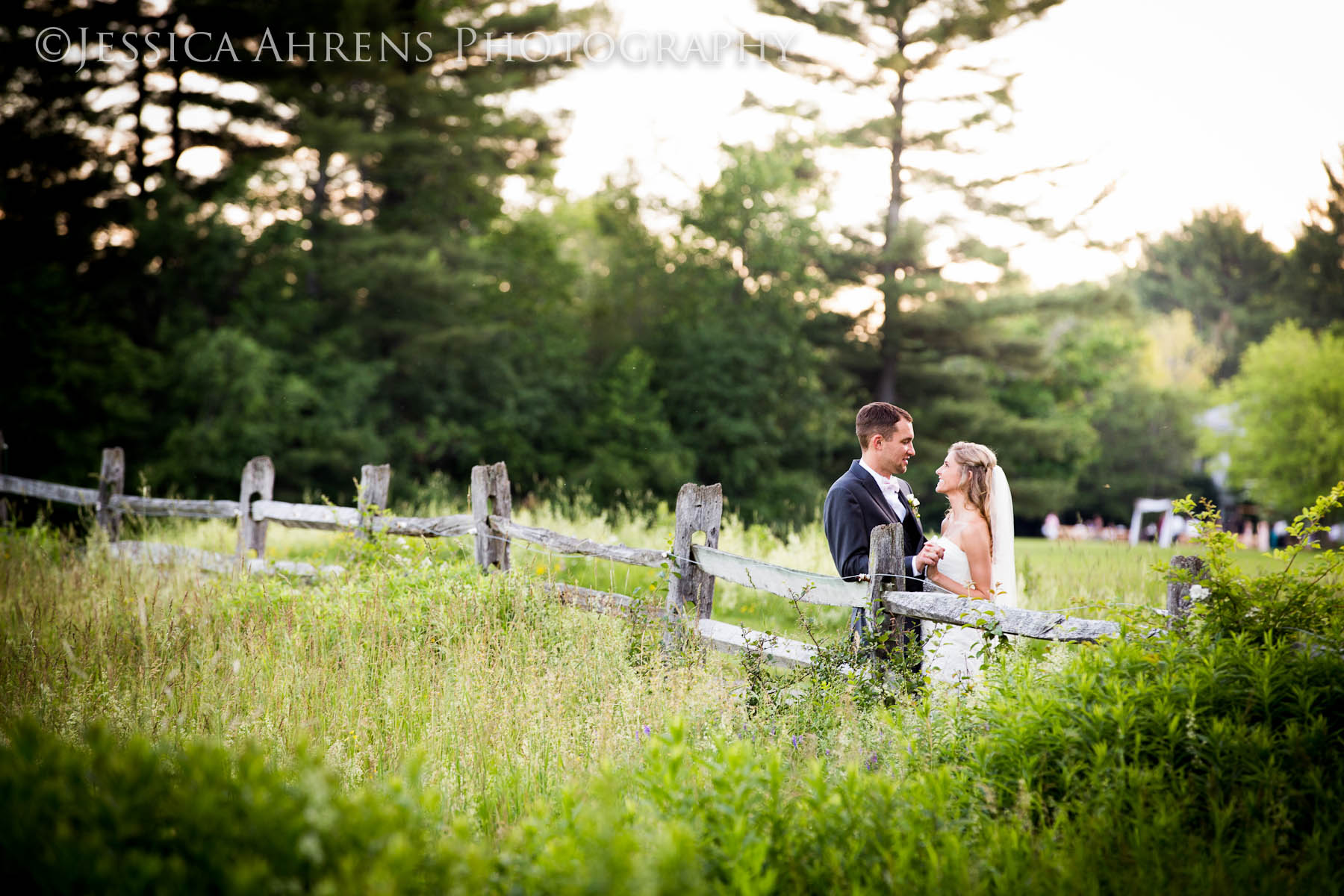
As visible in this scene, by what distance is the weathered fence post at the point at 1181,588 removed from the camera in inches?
164

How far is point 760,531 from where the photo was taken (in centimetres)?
1187

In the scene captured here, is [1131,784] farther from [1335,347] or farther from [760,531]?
[1335,347]

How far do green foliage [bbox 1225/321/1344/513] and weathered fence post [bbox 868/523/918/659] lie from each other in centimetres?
3300

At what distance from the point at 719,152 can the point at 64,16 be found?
16412 mm

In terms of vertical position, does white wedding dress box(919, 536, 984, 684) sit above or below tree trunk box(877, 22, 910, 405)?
below

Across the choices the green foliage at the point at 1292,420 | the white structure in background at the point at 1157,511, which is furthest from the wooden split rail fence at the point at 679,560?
the green foliage at the point at 1292,420

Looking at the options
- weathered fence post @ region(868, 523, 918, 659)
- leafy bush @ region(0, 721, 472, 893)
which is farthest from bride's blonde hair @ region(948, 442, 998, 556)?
leafy bush @ region(0, 721, 472, 893)

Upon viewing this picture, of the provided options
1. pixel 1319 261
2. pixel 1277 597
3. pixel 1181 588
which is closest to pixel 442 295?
pixel 1181 588

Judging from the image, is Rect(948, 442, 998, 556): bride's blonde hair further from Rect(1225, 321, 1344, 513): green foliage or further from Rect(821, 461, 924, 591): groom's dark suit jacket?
Rect(1225, 321, 1344, 513): green foliage

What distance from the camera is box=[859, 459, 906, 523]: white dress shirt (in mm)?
5559

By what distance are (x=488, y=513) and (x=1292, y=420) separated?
34357mm

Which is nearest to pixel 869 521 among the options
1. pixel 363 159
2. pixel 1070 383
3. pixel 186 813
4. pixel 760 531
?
pixel 186 813

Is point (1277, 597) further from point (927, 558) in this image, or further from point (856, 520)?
point (856, 520)

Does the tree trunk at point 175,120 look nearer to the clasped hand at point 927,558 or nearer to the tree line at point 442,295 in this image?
the tree line at point 442,295
